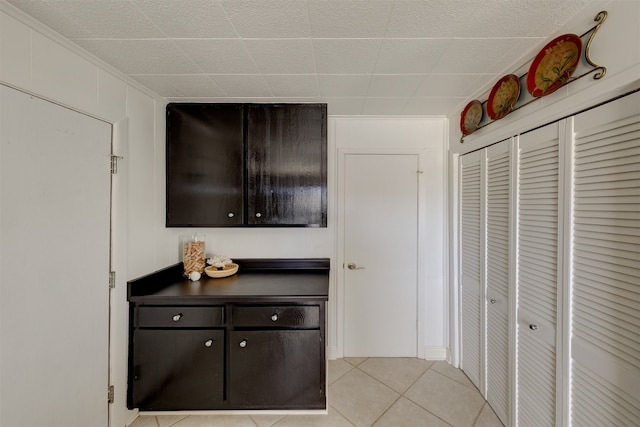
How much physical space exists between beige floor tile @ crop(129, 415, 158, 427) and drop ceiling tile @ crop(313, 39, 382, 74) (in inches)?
99.3

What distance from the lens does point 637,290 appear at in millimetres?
893

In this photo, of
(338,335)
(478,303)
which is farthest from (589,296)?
(338,335)

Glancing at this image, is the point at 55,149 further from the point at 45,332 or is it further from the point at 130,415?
the point at 130,415

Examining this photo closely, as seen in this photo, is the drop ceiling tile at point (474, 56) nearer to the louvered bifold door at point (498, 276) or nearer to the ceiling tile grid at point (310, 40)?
the ceiling tile grid at point (310, 40)

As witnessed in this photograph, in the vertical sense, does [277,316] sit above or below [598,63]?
below

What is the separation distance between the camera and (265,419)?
162 cm

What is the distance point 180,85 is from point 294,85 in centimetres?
81

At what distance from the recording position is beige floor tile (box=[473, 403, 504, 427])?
1.58 meters

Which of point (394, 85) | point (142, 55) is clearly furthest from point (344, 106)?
point (142, 55)

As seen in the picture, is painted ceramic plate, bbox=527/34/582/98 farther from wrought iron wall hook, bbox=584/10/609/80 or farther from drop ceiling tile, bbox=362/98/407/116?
drop ceiling tile, bbox=362/98/407/116

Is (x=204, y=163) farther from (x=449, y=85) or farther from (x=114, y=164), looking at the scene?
(x=449, y=85)

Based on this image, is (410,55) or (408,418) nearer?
(410,55)

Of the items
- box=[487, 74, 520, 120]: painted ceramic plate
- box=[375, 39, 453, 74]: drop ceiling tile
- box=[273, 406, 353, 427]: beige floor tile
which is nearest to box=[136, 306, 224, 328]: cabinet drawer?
box=[273, 406, 353, 427]: beige floor tile

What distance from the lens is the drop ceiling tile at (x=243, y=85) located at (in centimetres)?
161
